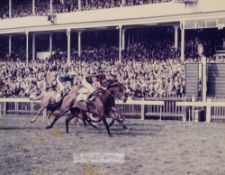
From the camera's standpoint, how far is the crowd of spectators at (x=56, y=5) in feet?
106

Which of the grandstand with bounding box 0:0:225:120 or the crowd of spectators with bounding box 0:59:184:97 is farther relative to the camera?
the grandstand with bounding box 0:0:225:120

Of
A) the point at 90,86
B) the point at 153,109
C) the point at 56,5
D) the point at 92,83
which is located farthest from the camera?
the point at 56,5

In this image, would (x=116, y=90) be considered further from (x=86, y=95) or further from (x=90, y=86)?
(x=86, y=95)

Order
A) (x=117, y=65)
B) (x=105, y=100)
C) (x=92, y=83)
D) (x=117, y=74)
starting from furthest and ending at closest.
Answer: (x=117, y=65) < (x=117, y=74) < (x=92, y=83) < (x=105, y=100)

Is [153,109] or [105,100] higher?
[105,100]

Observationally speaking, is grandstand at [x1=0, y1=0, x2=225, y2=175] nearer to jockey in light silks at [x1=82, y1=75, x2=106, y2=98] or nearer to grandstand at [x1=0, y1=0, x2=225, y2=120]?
grandstand at [x1=0, y1=0, x2=225, y2=120]

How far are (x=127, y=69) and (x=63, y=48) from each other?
12.3m

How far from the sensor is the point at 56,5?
120ft

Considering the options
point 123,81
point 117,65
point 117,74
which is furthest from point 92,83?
point 117,65

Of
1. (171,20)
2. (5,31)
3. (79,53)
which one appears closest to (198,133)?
(171,20)

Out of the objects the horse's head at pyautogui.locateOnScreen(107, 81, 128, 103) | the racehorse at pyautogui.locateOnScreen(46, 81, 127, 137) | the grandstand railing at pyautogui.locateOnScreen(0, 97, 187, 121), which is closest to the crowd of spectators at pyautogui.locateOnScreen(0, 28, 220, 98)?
the grandstand railing at pyautogui.locateOnScreen(0, 97, 187, 121)

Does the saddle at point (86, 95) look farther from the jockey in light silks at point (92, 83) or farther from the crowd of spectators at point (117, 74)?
the crowd of spectators at point (117, 74)

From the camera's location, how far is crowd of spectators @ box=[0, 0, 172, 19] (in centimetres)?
3225

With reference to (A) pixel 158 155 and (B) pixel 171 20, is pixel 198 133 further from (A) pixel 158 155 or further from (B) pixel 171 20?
(B) pixel 171 20
